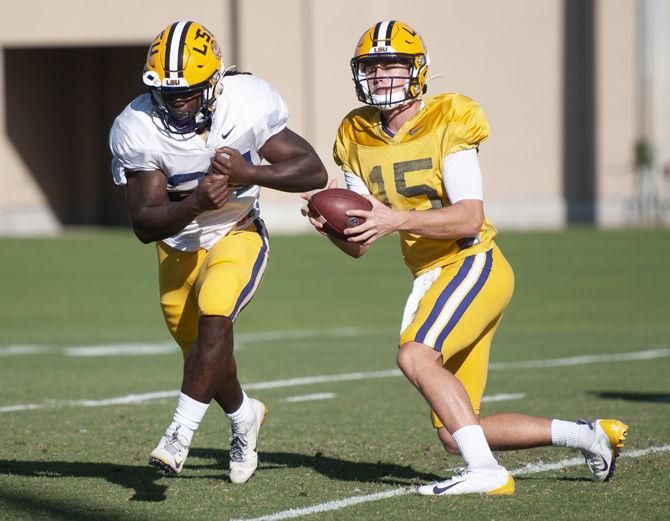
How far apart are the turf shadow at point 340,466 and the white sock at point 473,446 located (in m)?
0.53

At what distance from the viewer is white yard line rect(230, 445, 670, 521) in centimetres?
468

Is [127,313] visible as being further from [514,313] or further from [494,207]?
[494,207]

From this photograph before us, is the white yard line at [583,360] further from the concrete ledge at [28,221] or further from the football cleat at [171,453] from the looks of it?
the concrete ledge at [28,221]

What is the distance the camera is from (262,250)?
5.55 m

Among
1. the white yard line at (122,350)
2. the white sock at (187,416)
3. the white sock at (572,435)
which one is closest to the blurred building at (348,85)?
the white yard line at (122,350)

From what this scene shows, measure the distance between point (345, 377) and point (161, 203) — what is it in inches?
164

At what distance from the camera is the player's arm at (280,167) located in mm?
5094

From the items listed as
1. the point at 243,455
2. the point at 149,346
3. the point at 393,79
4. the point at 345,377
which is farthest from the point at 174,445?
the point at 149,346

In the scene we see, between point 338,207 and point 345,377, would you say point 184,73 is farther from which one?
point 345,377

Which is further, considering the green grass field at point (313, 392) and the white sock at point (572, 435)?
the white sock at point (572, 435)

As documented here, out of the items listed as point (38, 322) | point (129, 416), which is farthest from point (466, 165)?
point (38, 322)

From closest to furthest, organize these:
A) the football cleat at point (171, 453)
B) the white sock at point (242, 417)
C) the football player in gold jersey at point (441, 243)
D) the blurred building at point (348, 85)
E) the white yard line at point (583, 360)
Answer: the football cleat at point (171, 453) → the football player in gold jersey at point (441, 243) → the white sock at point (242, 417) → the white yard line at point (583, 360) → the blurred building at point (348, 85)

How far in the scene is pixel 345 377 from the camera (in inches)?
364

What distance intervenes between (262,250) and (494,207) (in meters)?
24.1
